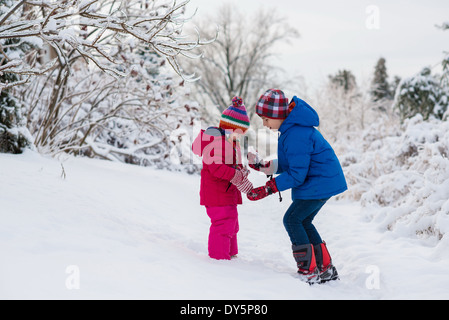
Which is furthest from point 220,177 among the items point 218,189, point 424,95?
point 424,95

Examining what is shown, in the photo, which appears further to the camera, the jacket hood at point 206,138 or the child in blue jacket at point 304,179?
the jacket hood at point 206,138

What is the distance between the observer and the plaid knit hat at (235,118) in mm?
3570

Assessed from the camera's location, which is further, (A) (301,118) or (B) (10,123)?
(B) (10,123)

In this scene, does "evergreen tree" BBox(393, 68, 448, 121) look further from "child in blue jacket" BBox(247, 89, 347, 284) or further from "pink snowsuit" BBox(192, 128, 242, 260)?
"pink snowsuit" BBox(192, 128, 242, 260)

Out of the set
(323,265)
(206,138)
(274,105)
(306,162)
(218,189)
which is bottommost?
(323,265)

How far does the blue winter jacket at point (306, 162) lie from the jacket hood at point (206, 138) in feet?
1.80

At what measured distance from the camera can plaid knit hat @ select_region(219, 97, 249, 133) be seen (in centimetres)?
357

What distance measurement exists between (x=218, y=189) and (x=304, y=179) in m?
0.77

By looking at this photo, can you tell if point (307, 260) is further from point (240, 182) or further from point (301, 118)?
point (301, 118)

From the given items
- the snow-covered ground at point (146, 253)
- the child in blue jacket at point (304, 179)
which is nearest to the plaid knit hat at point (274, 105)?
the child in blue jacket at point (304, 179)

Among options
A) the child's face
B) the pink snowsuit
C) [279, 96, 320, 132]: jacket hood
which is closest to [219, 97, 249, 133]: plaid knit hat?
the pink snowsuit

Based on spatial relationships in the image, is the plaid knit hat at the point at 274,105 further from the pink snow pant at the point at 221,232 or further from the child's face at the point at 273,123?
the pink snow pant at the point at 221,232

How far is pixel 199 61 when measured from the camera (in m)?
26.1

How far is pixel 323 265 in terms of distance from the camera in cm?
334
